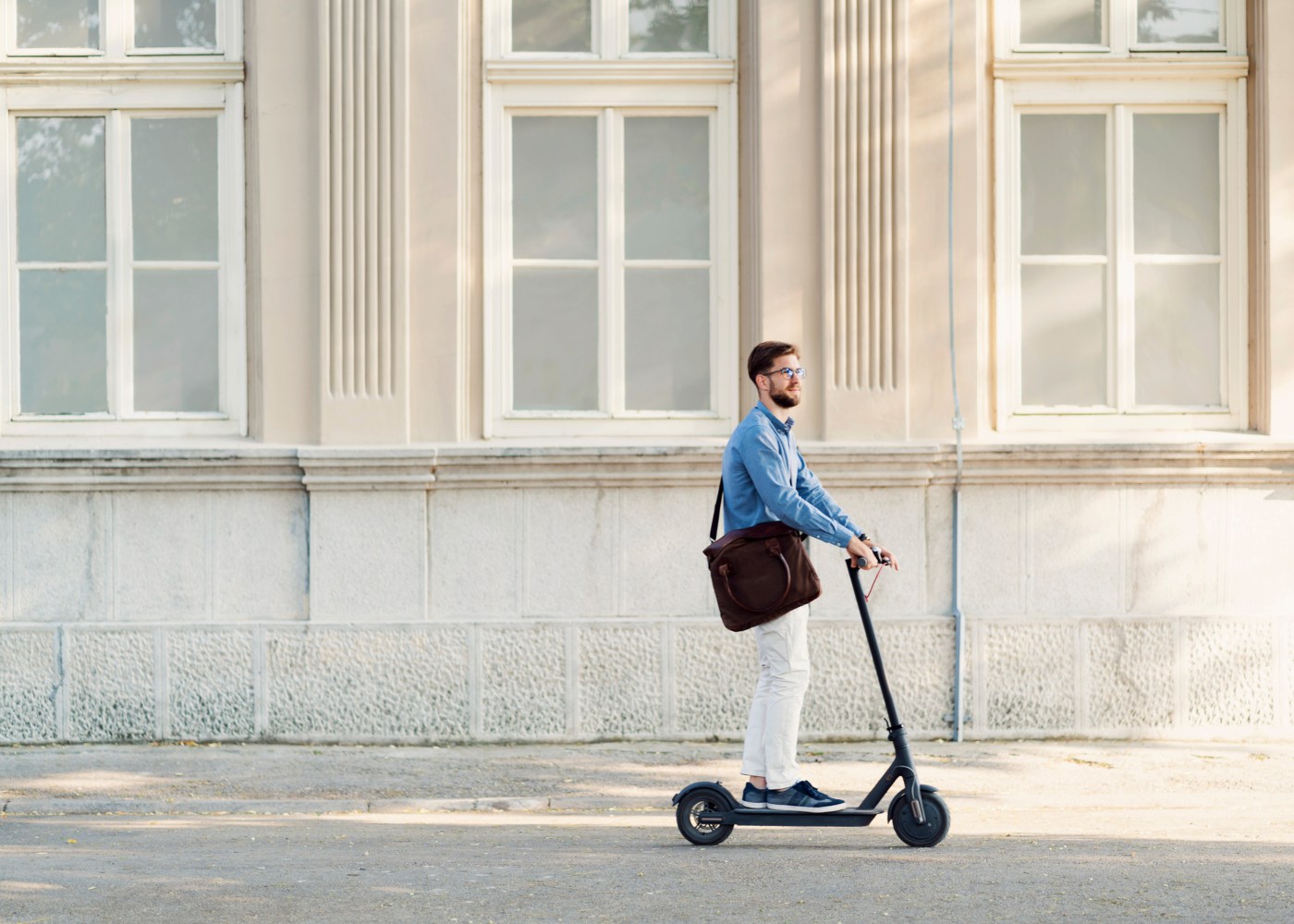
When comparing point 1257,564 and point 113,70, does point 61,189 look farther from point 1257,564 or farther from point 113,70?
point 1257,564

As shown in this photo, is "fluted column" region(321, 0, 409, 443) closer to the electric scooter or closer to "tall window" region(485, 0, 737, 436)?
"tall window" region(485, 0, 737, 436)

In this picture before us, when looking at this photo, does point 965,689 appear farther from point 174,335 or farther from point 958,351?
point 174,335

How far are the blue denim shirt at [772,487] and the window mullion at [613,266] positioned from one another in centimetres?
313

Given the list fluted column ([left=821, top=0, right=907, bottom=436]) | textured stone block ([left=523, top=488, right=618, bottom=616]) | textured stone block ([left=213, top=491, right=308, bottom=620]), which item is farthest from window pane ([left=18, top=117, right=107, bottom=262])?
fluted column ([left=821, top=0, right=907, bottom=436])

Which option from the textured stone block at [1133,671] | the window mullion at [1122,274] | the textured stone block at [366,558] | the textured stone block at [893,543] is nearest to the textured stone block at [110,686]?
the textured stone block at [366,558]

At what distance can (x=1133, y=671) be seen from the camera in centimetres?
930

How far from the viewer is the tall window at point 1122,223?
9656 millimetres

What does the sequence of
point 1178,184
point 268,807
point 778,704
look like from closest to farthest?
point 778,704
point 268,807
point 1178,184

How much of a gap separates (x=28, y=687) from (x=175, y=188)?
2.98 m

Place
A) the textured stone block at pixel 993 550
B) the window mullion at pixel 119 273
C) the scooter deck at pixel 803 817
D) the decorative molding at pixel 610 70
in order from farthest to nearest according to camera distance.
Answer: the window mullion at pixel 119 273 → the decorative molding at pixel 610 70 → the textured stone block at pixel 993 550 → the scooter deck at pixel 803 817

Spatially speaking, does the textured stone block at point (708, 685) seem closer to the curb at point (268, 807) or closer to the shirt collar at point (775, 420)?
the curb at point (268, 807)

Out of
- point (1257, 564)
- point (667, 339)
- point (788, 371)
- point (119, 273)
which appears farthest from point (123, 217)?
point (1257, 564)

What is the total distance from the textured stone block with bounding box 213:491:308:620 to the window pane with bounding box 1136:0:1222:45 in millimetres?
5644

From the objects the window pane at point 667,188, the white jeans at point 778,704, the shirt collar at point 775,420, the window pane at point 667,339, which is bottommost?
the white jeans at point 778,704
